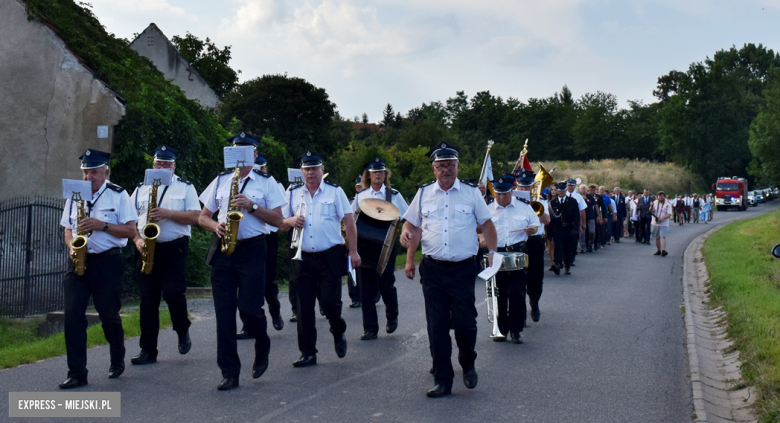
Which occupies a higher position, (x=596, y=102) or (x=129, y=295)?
(x=596, y=102)

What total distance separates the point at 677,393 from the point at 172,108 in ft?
48.4

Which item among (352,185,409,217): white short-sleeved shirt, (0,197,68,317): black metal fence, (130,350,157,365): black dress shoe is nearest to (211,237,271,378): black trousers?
(130,350,157,365): black dress shoe

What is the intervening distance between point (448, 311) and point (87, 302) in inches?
129

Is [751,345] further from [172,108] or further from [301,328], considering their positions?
[172,108]

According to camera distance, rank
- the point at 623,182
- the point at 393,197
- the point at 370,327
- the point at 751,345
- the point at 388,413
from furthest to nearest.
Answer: the point at 623,182, the point at 393,197, the point at 370,327, the point at 751,345, the point at 388,413

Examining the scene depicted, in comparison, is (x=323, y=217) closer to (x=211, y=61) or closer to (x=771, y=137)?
(x=211, y=61)

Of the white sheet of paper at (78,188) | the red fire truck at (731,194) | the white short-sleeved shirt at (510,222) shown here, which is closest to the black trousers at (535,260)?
the white short-sleeved shirt at (510,222)

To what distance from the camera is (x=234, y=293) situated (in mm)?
6988

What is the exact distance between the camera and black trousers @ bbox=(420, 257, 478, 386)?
21.8ft

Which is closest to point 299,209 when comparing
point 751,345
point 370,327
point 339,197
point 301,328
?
point 339,197

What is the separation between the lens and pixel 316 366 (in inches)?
307

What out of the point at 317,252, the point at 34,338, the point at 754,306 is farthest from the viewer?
the point at 34,338

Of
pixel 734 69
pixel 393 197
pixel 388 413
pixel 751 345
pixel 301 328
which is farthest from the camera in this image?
pixel 734 69

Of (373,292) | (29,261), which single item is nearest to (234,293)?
(373,292)
